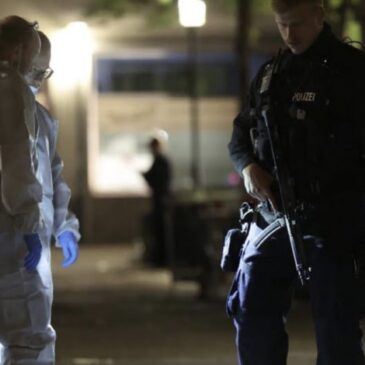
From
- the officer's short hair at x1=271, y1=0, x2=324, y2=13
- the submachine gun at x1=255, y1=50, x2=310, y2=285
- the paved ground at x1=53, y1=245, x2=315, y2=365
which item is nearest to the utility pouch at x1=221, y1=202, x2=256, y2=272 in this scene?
the submachine gun at x1=255, y1=50, x2=310, y2=285

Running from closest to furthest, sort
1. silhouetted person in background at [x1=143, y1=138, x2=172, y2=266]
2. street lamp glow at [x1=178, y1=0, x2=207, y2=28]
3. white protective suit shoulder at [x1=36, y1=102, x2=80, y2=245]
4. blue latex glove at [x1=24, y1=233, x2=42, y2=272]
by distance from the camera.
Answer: blue latex glove at [x1=24, y1=233, x2=42, y2=272] < white protective suit shoulder at [x1=36, y1=102, x2=80, y2=245] < street lamp glow at [x1=178, y1=0, x2=207, y2=28] < silhouetted person in background at [x1=143, y1=138, x2=172, y2=266]

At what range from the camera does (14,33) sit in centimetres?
463

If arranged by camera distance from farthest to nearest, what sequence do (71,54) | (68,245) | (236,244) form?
(71,54), (68,245), (236,244)

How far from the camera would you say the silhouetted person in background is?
14828mm

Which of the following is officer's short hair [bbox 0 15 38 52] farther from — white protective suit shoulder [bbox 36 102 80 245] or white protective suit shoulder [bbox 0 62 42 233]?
white protective suit shoulder [bbox 36 102 80 245]

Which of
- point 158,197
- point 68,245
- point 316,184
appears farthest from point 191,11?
point 316,184

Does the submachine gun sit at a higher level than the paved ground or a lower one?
higher

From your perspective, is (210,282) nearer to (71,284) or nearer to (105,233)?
(71,284)

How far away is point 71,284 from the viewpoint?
13.1 meters

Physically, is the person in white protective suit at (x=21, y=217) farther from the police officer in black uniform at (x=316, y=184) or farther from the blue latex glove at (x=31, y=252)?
the police officer in black uniform at (x=316, y=184)

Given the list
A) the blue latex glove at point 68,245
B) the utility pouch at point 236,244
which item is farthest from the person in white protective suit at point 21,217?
the utility pouch at point 236,244

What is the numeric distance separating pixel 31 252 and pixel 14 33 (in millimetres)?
950

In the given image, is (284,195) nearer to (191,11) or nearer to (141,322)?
(141,322)

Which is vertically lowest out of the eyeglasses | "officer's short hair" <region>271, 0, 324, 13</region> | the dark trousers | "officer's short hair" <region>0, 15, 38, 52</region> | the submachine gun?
the dark trousers
